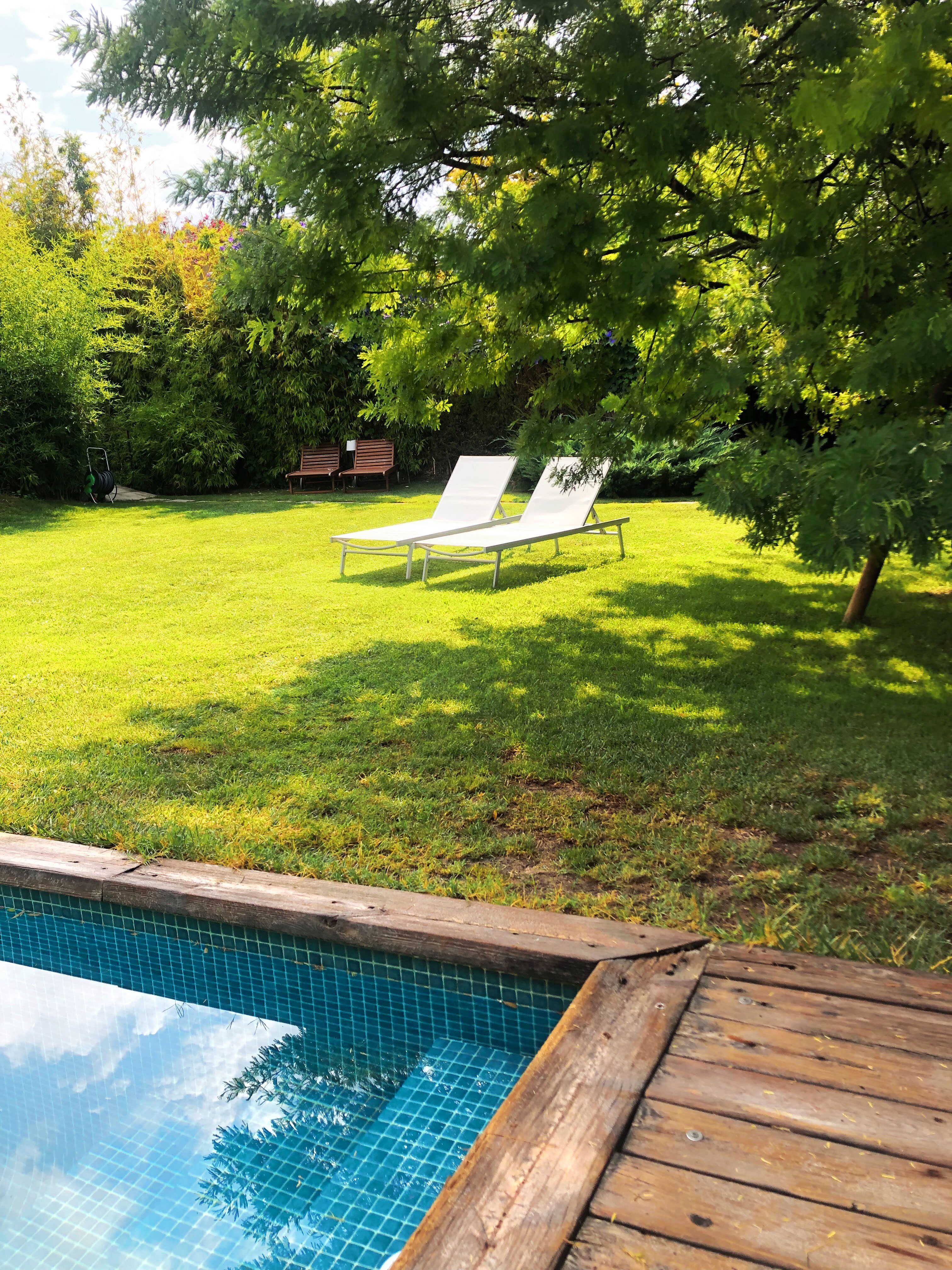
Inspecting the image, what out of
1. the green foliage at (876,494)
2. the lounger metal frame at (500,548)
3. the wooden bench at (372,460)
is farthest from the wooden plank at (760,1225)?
the wooden bench at (372,460)

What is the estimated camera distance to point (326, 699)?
15.2 feet

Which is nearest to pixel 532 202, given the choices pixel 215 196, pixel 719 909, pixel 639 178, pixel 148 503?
pixel 639 178

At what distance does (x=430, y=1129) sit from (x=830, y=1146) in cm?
96

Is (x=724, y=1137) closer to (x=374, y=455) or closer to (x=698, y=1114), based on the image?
(x=698, y=1114)

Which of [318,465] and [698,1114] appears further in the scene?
[318,465]

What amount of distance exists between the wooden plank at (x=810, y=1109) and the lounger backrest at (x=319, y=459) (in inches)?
549

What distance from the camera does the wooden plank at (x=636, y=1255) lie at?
4.15 ft

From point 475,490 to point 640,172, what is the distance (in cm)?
559

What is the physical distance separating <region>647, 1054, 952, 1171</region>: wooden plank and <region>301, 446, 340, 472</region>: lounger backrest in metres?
13.9

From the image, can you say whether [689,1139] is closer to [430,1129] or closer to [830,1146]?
[830,1146]

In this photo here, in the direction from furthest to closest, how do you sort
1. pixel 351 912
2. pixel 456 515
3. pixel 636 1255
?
1. pixel 456 515
2. pixel 351 912
3. pixel 636 1255

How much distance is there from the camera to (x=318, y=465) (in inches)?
595

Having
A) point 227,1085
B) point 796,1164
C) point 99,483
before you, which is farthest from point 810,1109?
point 99,483

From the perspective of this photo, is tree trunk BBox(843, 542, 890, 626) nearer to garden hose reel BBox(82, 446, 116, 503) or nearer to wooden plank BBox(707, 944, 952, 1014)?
wooden plank BBox(707, 944, 952, 1014)
